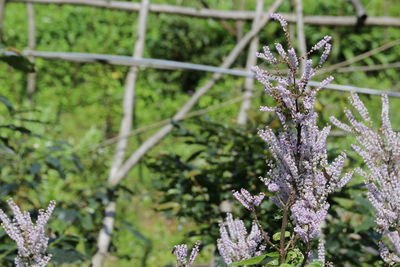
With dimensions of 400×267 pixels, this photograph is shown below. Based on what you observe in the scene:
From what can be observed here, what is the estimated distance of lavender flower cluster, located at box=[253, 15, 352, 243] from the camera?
48.0 inches

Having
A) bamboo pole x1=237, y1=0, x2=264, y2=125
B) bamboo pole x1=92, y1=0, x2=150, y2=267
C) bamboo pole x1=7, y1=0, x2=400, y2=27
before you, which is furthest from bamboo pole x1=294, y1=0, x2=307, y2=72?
bamboo pole x1=92, y1=0, x2=150, y2=267

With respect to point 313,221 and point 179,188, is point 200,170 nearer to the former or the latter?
point 179,188

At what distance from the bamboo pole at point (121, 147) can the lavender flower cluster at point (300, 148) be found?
242 cm

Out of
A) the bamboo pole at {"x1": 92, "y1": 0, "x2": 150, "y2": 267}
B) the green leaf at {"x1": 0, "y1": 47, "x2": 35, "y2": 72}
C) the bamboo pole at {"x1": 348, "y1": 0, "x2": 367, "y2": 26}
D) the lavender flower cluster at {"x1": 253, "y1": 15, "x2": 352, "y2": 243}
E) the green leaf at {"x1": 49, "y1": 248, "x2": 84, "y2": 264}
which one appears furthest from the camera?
the bamboo pole at {"x1": 348, "y1": 0, "x2": 367, "y2": 26}

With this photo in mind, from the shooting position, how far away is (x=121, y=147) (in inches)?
161

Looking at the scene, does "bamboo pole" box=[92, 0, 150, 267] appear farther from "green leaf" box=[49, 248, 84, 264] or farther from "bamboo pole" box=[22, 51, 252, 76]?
"green leaf" box=[49, 248, 84, 264]

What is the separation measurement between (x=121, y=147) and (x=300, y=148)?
2898mm

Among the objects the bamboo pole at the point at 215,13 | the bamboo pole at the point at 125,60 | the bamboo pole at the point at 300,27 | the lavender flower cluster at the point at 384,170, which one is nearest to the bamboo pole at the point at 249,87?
the bamboo pole at the point at 215,13

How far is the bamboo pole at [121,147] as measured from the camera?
3644mm

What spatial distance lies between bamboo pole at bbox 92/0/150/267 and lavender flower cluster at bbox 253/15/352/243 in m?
2.42

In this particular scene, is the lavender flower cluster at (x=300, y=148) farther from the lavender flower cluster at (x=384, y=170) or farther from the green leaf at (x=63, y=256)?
the green leaf at (x=63, y=256)

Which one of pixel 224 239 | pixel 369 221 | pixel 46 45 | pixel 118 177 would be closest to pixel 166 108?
pixel 46 45

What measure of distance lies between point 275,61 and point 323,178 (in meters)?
0.23

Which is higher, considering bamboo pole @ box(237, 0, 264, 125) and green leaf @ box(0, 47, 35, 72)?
bamboo pole @ box(237, 0, 264, 125)
